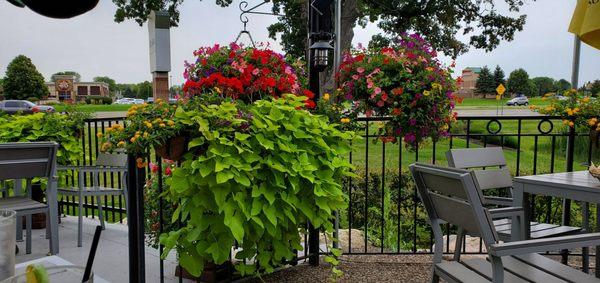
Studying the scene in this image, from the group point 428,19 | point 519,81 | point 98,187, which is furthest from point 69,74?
point 98,187

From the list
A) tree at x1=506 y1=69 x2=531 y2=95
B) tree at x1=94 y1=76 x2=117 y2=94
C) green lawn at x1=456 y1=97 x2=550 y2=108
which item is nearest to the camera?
green lawn at x1=456 y1=97 x2=550 y2=108

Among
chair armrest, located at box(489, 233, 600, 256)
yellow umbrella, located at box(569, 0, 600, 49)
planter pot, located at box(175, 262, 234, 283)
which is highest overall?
yellow umbrella, located at box(569, 0, 600, 49)

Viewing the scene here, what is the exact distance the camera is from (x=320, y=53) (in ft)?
9.52

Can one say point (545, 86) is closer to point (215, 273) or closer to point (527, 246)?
point (215, 273)

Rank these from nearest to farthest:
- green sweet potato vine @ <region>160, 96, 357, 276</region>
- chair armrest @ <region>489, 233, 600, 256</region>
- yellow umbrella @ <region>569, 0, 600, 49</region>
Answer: chair armrest @ <region>489, 233, 600, 256</region>, green sweet potato vine @ <region>160, 96, 357, 276</region>, yellow umbrella @ <region>569, 0, 600, 49</region>

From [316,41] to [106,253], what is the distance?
230cm

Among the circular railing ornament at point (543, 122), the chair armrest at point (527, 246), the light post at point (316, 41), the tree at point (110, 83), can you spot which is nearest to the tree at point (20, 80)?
the tree at point (110, 83)

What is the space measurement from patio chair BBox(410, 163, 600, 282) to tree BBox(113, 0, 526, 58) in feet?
30.4

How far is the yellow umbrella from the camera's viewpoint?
235 centimetres

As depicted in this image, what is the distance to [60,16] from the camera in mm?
619

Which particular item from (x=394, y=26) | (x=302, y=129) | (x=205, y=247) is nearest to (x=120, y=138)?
(x=205, y=247)

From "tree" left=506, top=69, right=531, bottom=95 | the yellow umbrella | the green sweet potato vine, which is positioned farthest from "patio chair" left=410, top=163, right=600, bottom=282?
"tree" left=506, top=69, right=531, bottom=95

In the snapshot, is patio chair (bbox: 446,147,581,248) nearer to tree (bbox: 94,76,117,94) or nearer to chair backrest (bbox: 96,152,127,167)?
chair backrest (bbox: 96,152,127,167)

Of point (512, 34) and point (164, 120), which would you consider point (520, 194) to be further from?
point (512, 34)
